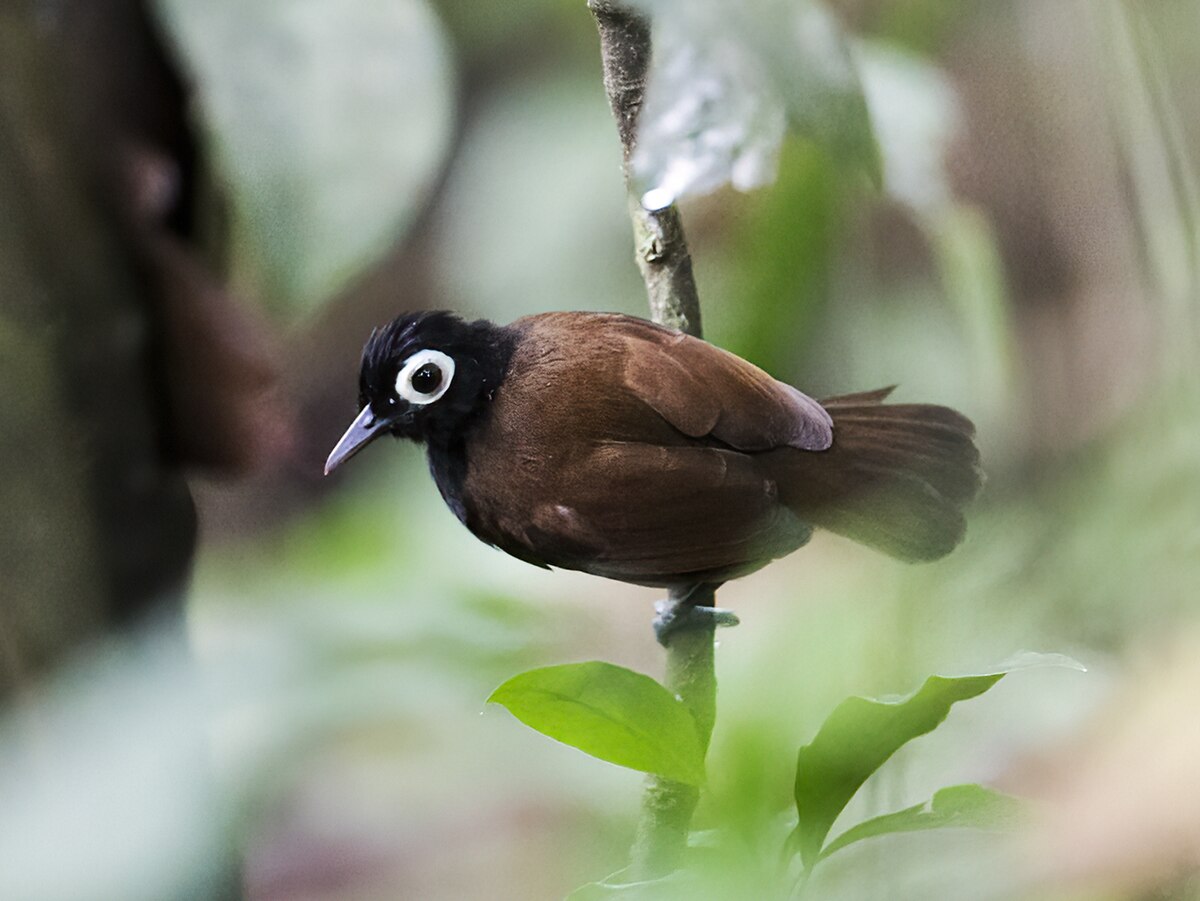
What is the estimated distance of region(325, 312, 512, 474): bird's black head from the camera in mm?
375

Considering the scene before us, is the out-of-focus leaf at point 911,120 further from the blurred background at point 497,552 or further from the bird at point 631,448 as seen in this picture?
the bird at point 631,448

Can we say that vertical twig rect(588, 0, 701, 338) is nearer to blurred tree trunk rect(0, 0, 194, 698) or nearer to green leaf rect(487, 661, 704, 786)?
green leaf rect(487, 661, 704, 786)

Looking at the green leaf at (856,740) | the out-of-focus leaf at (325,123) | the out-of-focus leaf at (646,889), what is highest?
the out-of-focus leaf at (325,123)

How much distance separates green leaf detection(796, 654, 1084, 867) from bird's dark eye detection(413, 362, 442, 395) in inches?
7.9

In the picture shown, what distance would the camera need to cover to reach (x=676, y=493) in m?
0.38

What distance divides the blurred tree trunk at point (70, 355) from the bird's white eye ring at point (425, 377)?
290 mm

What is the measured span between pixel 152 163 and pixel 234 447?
0.61 ft

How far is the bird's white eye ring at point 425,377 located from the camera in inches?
14.8

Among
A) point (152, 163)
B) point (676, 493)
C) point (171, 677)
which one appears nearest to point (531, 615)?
point (676, 493)

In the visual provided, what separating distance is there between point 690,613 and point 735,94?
0.70ft

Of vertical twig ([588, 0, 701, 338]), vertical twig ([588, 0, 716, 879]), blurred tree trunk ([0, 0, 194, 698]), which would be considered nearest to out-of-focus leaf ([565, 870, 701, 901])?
vertical twig ([588, 0, 716, 879])

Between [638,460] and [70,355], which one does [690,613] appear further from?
[70,355]

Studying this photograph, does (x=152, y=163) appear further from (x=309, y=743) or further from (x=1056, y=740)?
(x=1056, y=740)

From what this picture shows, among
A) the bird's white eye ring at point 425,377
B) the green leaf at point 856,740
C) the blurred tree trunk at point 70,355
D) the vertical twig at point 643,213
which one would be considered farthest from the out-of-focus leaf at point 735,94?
the blurred tree trunk at point 70,355
